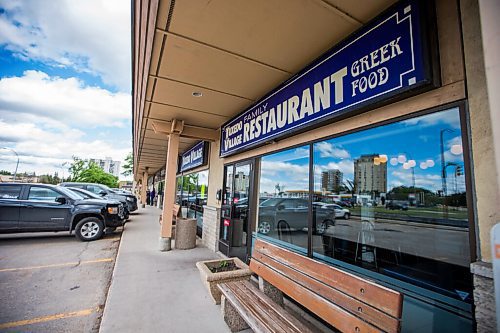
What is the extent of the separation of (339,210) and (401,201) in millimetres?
719

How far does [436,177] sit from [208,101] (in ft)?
12.0

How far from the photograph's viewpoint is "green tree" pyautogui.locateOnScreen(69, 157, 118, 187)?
129ft

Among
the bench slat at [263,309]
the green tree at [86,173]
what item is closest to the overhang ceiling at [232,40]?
the bench slat at [263,309]

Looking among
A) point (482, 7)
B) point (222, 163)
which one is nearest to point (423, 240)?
point (482, 7)

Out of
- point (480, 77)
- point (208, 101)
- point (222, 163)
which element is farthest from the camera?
point (222, 163)

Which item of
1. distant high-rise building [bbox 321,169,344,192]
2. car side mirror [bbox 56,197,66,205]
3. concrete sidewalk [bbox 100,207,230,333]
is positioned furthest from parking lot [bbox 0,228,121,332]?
distant high-rise building [bbox 321,169,344,192]

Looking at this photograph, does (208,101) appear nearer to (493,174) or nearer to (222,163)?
(222,163)

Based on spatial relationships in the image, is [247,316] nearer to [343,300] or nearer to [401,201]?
[343,300]

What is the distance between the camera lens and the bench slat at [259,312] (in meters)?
1.84

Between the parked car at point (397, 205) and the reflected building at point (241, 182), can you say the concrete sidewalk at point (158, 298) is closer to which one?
the reflected building at point (241, 182)

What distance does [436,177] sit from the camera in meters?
2.40

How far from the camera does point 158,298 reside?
3322 mm

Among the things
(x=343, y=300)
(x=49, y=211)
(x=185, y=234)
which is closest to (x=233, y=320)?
(x=343, y=300)

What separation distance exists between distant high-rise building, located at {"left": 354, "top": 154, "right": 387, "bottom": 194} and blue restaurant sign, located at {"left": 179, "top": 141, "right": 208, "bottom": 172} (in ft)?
16.6
